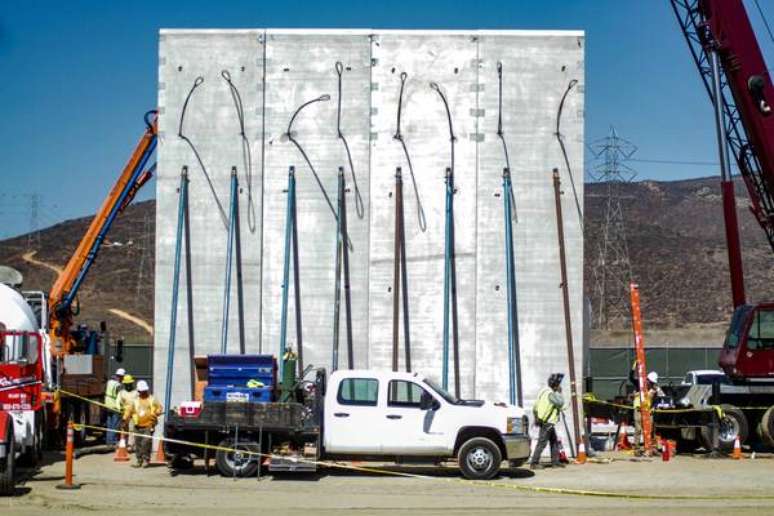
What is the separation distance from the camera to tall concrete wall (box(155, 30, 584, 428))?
25469 millimetres

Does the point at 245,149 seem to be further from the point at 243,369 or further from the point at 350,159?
the point at 243,369

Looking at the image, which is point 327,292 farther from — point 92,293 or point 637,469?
point 92,293

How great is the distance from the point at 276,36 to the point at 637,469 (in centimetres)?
1172

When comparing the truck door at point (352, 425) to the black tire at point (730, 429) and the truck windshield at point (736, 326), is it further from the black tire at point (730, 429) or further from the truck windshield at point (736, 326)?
the truck windshield at point (736, 326)

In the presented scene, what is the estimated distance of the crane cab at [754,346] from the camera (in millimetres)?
26891

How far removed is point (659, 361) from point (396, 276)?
22.7m

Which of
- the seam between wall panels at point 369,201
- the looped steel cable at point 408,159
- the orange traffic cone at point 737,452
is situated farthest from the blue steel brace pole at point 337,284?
the orange traffic cone at point 737,452

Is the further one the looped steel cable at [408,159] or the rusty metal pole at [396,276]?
the looped steel cable at [408,159]

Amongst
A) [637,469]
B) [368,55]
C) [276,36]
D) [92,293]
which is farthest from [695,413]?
[92,293]

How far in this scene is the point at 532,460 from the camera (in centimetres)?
2330

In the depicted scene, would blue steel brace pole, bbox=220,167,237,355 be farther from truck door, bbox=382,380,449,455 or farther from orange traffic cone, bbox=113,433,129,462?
truck door, bbox=382,380,449,455

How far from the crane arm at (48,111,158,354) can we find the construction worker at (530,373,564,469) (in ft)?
45.4

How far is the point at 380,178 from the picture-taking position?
25.8m

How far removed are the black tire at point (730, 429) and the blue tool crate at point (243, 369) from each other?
32.9 feet
